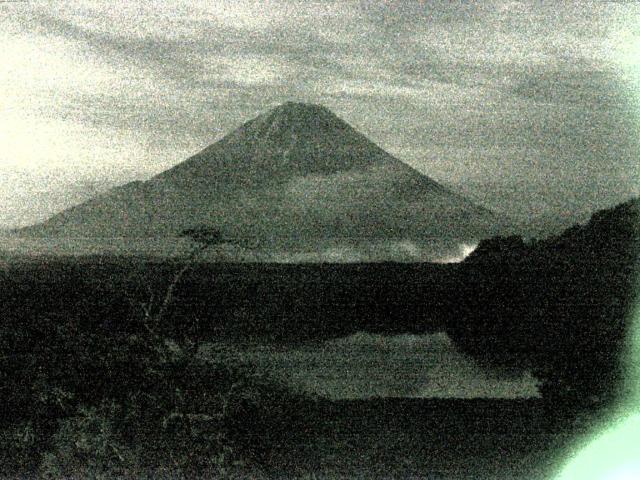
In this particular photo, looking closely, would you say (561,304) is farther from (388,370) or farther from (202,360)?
(202,360)

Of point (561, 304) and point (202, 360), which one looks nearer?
point (202, 360)

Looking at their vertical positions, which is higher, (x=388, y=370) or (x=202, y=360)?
(x=202, y=360)

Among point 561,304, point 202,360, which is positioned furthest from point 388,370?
point 202,360

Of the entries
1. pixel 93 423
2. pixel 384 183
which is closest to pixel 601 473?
pixel 93 423

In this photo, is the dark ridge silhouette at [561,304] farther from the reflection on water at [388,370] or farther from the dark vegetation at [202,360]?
the reflection on water at [388,370]

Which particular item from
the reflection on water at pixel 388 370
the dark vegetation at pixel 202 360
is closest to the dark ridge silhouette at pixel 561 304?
the dark vegetation at pixel 202 360

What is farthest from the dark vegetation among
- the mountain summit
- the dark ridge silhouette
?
the mountain summit

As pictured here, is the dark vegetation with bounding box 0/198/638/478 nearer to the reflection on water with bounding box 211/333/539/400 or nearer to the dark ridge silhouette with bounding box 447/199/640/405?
the dark ridge silhouette with bounding box 447/199/640/405

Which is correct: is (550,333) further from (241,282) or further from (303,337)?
(241,282)
